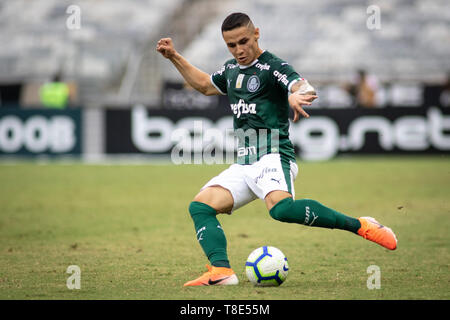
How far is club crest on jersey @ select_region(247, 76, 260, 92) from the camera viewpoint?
5.61 metres

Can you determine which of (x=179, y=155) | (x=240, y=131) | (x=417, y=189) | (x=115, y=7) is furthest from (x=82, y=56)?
(x=240, y=131)

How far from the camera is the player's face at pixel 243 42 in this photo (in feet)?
18.1

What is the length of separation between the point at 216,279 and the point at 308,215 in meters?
0.86

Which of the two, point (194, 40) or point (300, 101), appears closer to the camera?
point (300, 101)

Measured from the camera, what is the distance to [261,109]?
5.61 meters

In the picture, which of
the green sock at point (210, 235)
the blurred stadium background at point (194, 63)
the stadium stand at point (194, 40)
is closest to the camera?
the green sock at point (210, 235)

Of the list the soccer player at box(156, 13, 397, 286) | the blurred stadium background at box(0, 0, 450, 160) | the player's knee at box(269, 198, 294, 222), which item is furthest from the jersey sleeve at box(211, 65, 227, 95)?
the blurred stadium background at box(0, 0, 450, 160)

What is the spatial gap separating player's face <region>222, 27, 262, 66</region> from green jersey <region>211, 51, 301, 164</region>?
4.5 inches

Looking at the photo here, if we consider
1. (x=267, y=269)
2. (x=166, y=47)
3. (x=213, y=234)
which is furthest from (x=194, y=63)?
(x=267, y=269)

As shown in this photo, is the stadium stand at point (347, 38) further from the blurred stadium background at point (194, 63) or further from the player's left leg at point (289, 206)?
the player's left leg at point (289, 206)

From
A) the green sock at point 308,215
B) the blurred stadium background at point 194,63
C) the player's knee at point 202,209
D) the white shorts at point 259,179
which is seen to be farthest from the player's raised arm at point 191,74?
the blurred stadium background at point 194,63

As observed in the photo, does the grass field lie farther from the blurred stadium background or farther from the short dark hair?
the blurred stadium background

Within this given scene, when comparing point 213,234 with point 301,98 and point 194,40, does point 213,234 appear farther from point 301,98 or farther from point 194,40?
point 194,40

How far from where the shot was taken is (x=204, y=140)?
18.8 meters
